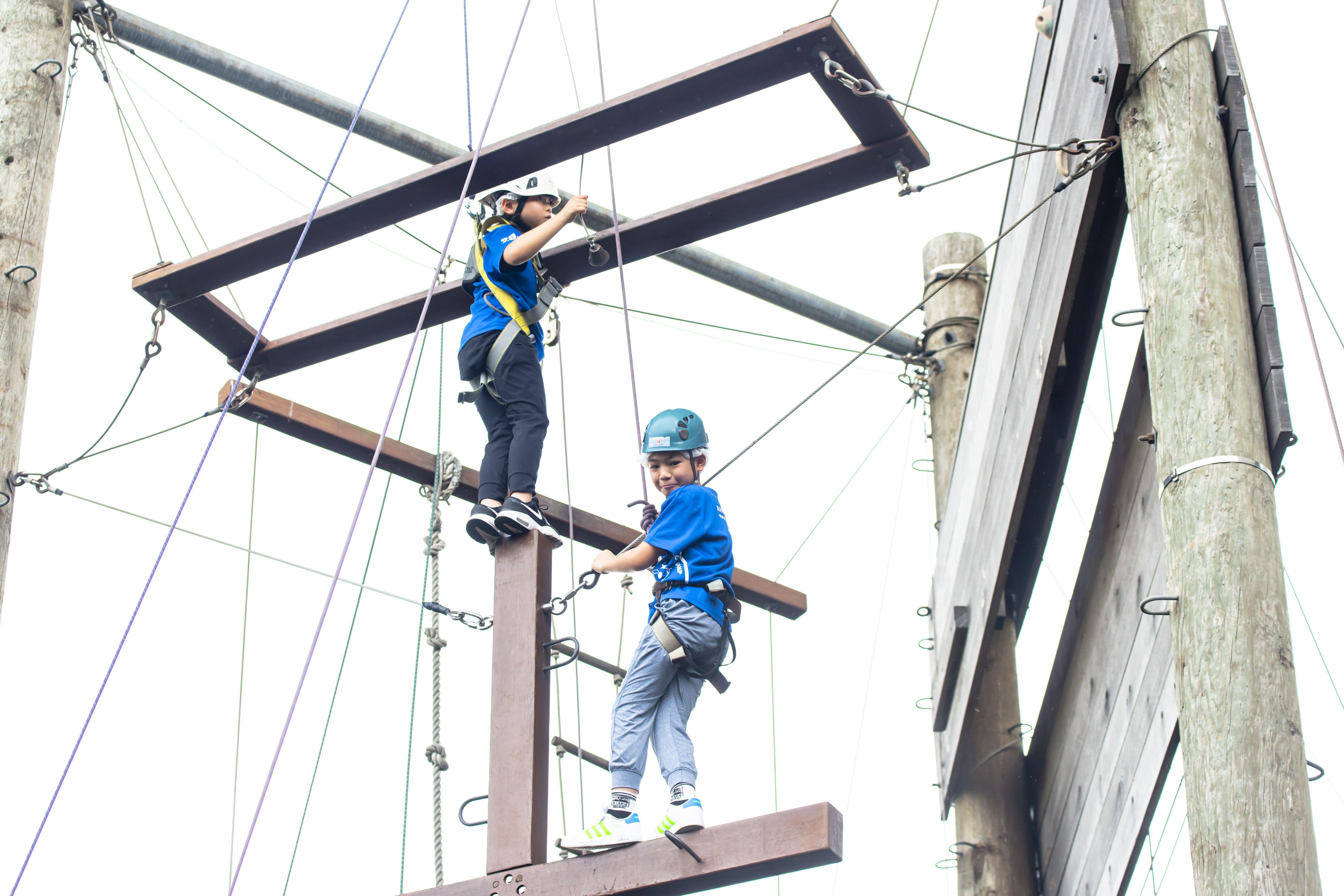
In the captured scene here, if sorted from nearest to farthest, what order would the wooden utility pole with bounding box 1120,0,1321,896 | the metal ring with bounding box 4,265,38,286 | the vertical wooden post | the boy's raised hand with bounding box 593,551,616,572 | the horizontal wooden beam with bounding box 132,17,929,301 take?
the wooden utility pole with bounding box 1120,0,1321,896, the vertical wooden post, the boy's raised hand with bounding box 593,551,616,572, the horizontal wooden beam with bounding box 132,17,929,301, the metal ring with bounding box 4,265,38,286

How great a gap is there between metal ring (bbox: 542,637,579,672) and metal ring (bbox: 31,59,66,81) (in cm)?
343

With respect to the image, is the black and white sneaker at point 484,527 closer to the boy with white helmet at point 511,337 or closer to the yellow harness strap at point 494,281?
the boy with white helmet at point 511,337

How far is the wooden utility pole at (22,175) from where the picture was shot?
6320 mm

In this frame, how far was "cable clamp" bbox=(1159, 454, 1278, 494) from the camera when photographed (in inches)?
174

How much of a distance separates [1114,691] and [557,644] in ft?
7.09

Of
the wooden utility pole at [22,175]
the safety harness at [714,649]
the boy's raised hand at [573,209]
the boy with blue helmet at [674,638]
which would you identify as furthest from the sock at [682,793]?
the wooden utility pole at [22,175]

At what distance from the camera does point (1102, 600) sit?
6320 millimetres

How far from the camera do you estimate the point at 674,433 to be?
17.3 feet

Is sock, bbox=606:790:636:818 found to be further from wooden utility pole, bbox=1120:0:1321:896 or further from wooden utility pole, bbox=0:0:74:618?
wooden utility pole, bbox=0:0:74:618

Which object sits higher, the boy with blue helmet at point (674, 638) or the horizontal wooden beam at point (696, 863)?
the boy with blue helmet at point (674, 638)

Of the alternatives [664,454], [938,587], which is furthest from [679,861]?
[938,587]

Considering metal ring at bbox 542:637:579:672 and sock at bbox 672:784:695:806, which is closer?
sock at bbox 672:784:695:806

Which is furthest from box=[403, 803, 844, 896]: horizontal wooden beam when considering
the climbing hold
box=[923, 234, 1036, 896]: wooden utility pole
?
the climbing hold

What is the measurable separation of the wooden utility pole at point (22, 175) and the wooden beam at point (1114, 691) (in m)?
3.97
